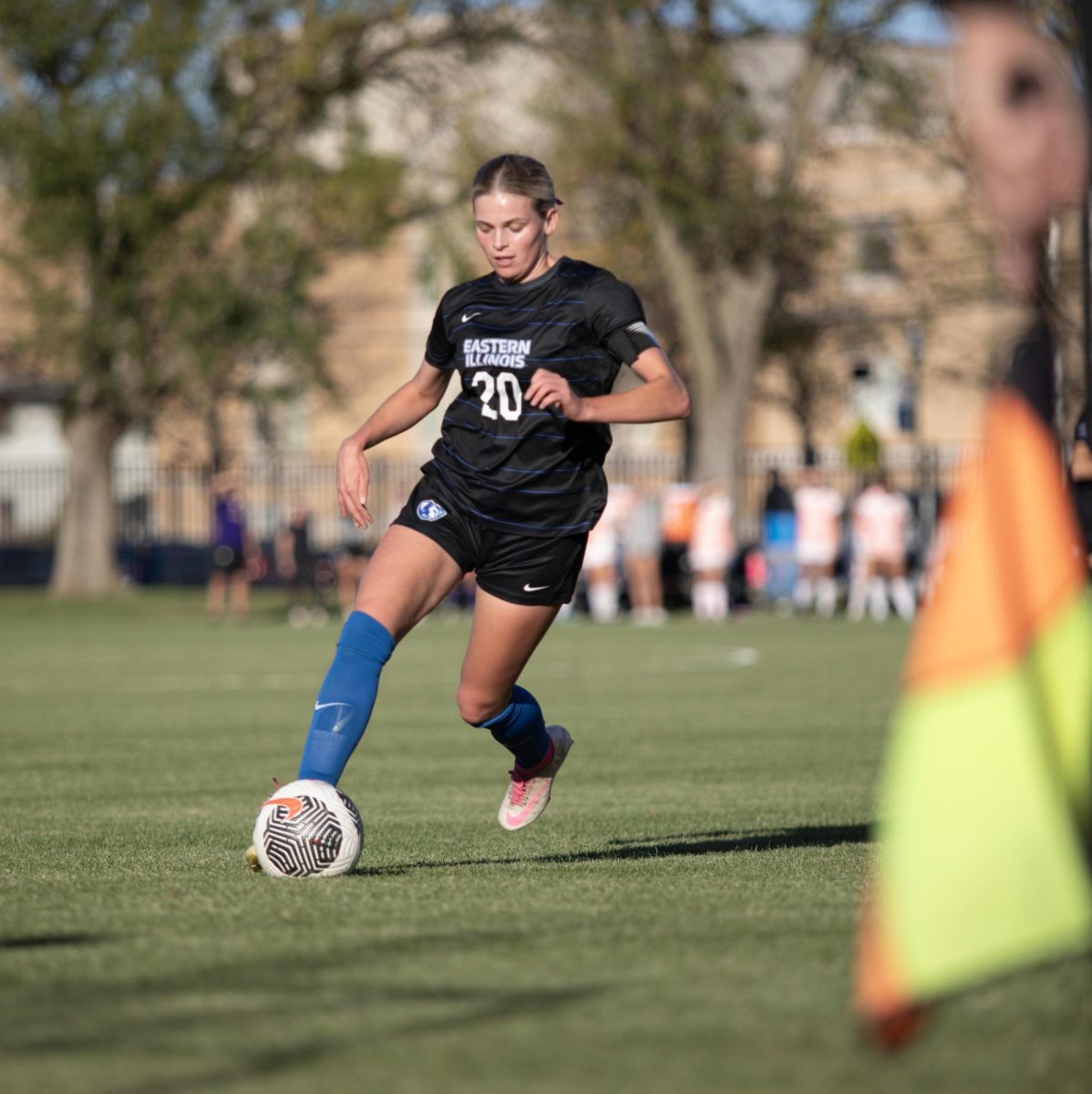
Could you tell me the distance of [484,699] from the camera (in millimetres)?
7141

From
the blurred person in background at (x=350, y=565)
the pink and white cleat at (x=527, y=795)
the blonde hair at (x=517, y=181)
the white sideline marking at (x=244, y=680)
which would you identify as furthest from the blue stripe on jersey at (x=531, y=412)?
the blurred person in background at (x=350, y=565)

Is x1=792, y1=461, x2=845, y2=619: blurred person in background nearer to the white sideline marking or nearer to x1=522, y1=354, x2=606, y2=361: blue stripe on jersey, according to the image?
the white sideline marking

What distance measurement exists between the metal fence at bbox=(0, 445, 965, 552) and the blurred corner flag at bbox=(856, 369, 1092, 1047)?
34698mm

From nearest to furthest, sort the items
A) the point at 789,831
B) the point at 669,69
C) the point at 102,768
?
the point at 789,831, the point at 102,768, the point at 669,69

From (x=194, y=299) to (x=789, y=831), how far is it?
26.0m

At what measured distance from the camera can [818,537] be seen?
109ft

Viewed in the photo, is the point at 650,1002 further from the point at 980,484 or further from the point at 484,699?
the point at 484,699

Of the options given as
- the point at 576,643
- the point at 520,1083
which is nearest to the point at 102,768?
the point at 520,1083

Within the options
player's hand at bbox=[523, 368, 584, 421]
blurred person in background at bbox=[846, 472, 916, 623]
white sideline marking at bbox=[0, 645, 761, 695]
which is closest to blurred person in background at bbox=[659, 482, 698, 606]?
blurred person in background at bbox=[846, 472, 916, 623]

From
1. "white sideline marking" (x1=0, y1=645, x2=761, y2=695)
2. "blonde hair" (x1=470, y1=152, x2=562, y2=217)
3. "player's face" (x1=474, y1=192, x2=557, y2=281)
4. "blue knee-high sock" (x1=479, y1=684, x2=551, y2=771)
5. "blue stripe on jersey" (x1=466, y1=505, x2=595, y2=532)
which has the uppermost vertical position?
"blonde hair" (x1=470, y1=152, x2=562, y2=217)

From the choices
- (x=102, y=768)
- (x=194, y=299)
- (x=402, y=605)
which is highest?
(x=194, y=299)

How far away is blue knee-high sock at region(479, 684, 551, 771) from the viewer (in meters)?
7.45

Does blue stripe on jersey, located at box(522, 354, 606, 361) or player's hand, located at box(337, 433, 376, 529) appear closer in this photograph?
blue stripe on jersey, located at box(522, 354, 606, 361)

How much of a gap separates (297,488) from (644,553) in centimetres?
1966
